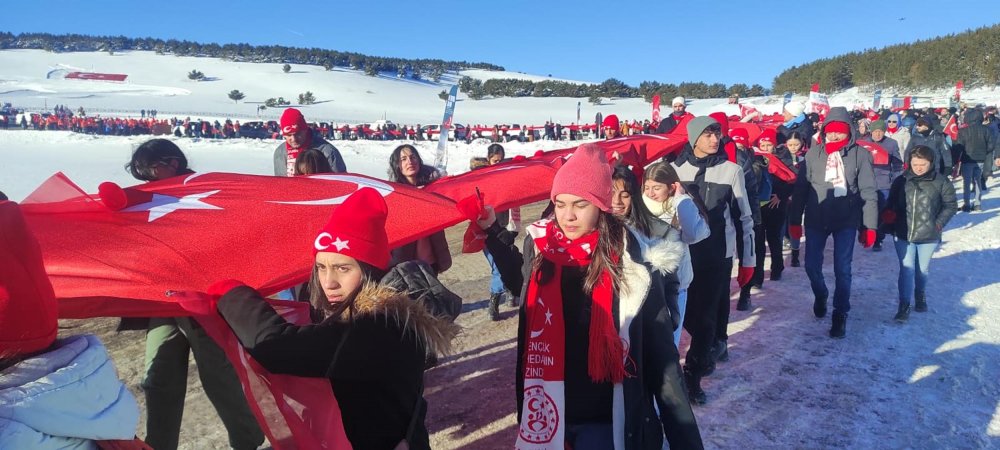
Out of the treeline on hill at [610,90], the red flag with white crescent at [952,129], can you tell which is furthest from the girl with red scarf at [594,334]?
the treeline on hill at [610,90]

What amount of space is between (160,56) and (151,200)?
8448 cm

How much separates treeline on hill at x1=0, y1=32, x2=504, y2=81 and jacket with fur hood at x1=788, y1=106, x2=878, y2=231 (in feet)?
228

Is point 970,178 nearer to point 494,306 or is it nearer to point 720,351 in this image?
point 720,351

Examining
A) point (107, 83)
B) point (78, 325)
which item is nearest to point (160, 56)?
point (107, 83)

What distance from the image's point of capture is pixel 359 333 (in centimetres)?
178

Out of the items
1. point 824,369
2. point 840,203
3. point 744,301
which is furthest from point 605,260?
point 744,301

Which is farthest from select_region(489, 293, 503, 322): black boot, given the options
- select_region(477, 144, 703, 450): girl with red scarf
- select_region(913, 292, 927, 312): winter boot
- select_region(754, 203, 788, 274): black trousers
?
select_region(913, 292, 927, 312): winter boot

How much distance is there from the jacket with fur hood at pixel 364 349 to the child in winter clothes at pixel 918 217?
5.62 m

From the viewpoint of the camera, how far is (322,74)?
219 feet

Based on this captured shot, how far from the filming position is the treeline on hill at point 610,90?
48.9 m

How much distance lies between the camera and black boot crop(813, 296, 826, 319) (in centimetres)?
578

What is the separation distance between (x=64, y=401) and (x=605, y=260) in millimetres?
1627

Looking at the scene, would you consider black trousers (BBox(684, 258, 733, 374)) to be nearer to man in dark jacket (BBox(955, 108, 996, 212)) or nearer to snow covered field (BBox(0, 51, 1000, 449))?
snow covered field (BBox(0, 51, 1000, 449))

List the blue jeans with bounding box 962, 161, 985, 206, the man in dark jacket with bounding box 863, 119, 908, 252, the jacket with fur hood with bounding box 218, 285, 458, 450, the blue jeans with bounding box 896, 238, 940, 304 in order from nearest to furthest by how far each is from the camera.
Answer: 1. the jacket with fur hood with bounding box 218, 285, 458, 450
2. the blue jeans with bounding box 896, 238, 940, 304
3. the man in dark jacket with bounding box 863, 119, 908, 252
4. the blue jeans with bounding box 962, 161, 985, 206
